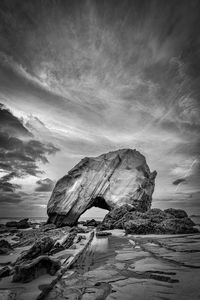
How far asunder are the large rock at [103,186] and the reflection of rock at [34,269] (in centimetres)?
2226

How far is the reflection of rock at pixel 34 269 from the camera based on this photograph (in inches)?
145

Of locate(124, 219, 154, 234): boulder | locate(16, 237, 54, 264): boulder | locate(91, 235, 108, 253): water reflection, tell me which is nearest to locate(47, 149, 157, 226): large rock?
locate(124, 219, 154, 234): boulder

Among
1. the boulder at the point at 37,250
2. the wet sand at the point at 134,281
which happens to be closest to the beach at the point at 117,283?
the wet sand at the point at 134,281

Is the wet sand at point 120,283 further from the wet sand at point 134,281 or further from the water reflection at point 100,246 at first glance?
the water reflection at point 100,246

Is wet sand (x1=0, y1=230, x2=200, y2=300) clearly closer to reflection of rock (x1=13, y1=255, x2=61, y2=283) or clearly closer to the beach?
the beach

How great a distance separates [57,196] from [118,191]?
10298 millimetres

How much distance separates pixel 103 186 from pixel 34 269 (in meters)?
25.0

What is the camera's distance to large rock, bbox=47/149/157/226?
88.0 feet

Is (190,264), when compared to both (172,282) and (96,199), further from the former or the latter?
(96,199)

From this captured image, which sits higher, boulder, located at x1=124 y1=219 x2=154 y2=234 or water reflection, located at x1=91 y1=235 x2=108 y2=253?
boulder, located at x1=124 y1=219 x2=154 y2=234

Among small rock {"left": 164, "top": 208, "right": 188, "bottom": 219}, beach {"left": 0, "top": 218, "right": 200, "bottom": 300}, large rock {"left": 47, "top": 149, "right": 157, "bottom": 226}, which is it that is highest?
large rock {"left": 47, "top": 149, "right": 157, "bottom": 226}

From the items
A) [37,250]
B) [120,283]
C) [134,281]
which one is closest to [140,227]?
[37,250]

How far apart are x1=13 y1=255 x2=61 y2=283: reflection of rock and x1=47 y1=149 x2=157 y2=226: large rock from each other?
73.0 ft

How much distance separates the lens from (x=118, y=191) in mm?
27344
